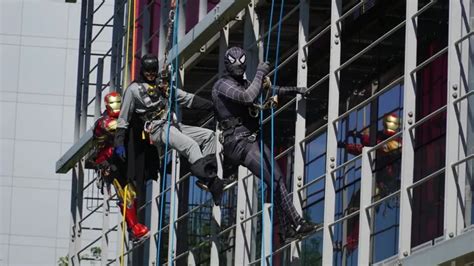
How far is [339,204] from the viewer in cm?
1919

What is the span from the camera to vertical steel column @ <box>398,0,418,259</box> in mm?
17172

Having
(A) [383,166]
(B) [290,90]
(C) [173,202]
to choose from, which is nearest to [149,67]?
(B) [290,90]

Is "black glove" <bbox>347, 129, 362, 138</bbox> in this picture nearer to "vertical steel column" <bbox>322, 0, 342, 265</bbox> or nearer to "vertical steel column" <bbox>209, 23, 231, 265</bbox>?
"vertical steel column" <bbox>322, 0, 342, 265</bbox>

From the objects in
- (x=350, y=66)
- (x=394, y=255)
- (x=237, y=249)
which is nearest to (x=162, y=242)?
(x=237, y=249)

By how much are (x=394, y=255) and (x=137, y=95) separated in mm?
4628

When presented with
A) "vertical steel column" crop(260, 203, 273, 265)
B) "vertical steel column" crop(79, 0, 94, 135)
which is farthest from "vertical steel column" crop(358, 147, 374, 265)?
"vertical steel column" crop(79, 0, 94, 135)

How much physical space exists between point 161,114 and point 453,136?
18.3ft

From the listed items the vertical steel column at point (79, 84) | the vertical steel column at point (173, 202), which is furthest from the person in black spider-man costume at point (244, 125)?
the vertical steel column at point (79, 84)

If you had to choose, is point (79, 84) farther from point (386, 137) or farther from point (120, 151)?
point (386, 137)

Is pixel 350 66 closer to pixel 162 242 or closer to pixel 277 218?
pixel 277 218

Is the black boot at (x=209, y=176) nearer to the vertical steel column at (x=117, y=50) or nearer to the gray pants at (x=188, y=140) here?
the gray pants at (x=188, y=140)

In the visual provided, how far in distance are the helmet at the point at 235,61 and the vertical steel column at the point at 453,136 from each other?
2.97 meters

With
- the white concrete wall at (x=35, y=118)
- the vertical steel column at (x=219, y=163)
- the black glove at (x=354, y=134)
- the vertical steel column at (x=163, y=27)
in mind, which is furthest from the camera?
the white concrete wall at (x=35, y=118)

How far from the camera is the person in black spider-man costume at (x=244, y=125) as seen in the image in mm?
19094
